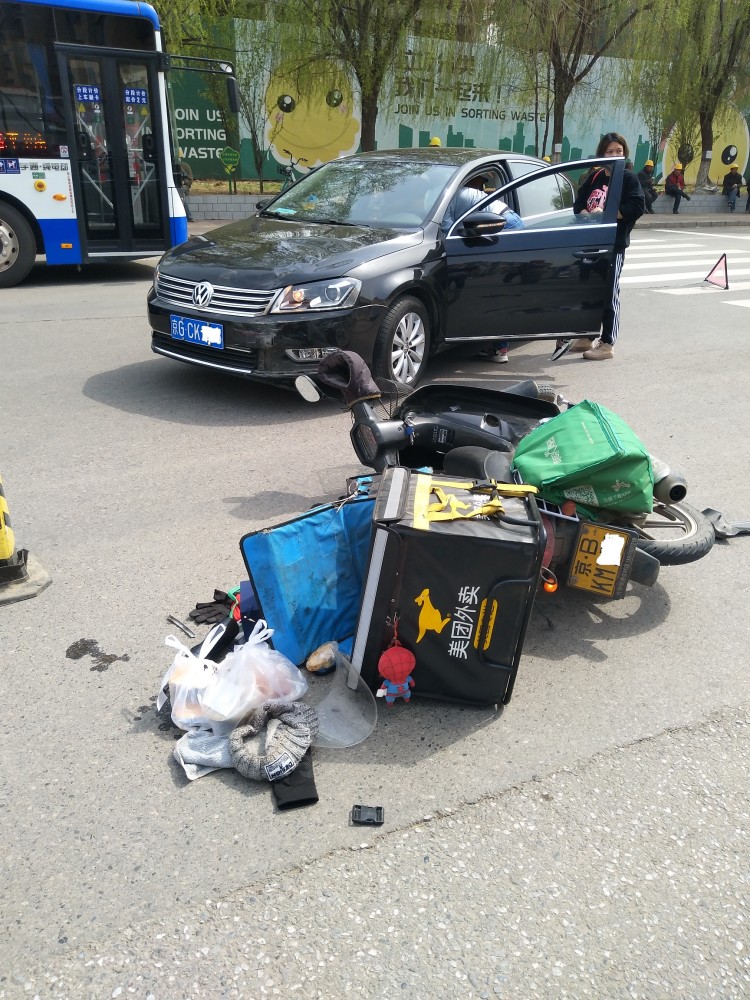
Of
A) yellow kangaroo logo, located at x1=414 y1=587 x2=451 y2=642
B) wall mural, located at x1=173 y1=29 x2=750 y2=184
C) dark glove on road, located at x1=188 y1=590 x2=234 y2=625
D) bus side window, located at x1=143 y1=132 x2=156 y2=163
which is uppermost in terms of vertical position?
wall mural, located at x1=173 y1=29 x2=750 y2=184

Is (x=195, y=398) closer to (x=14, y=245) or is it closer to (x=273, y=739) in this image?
(x=273, y=739)

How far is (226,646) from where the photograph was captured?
122 inches

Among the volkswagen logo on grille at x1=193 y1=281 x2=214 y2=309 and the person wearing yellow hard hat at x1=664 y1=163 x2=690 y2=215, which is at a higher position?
the person wearing yellow hard hat at x1=664 y1=163 x2=690 y2=215

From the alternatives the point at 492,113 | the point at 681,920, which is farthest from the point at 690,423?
the point at 492,113

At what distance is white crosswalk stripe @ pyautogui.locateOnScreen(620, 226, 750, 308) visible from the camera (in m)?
12.2

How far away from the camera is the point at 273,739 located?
2.61 m

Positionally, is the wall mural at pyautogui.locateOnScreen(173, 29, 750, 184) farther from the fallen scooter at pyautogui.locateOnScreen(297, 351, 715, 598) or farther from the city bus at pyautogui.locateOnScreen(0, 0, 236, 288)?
the fallen scooter at pyautogui.locateOnScreen(297, 351, 715, 598)

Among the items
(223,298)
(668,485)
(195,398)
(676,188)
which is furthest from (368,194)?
(676,188)

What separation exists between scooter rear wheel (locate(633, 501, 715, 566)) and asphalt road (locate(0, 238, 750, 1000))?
0.85 ft

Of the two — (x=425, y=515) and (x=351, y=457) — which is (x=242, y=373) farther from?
(x=425, y=515)

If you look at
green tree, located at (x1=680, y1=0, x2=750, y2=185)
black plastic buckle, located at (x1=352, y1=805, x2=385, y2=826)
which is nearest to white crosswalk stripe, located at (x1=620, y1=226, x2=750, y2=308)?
green tree, located at (x1=680, y1=0, x2=750, y2=185)

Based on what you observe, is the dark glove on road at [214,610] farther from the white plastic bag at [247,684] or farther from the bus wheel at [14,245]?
the bus wheel at [14,245]

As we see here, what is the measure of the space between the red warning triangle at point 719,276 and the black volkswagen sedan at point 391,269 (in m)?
5.74

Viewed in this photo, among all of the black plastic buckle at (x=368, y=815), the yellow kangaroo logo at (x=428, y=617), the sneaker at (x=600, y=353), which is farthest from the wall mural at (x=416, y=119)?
the black plastic buckle at (x=368, y=815)
